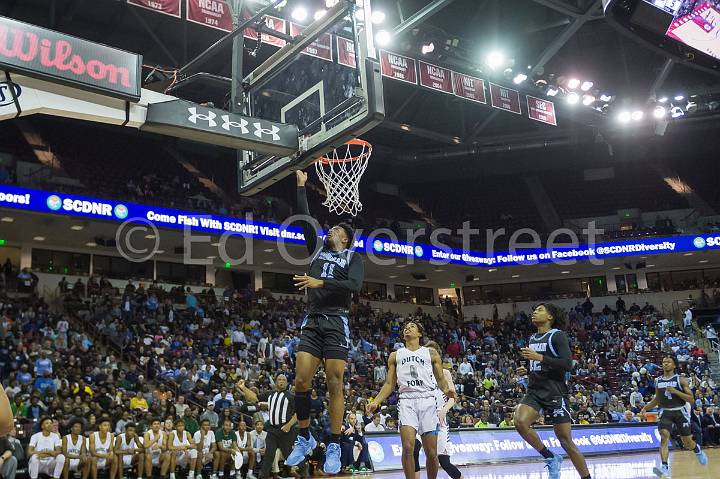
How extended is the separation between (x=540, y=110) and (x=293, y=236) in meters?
9.85

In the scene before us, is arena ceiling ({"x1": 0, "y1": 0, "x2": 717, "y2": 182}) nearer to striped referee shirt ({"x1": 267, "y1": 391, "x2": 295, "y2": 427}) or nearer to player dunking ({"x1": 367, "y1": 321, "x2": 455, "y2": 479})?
striped referee shirt ({"x1": 267, "y1": 391, "x2": 295, "y2": 427})

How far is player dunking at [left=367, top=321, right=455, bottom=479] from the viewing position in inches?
274

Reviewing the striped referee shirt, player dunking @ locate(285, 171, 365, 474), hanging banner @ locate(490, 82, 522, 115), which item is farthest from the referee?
hanging banner @ locate(490, 82, 522, 115)

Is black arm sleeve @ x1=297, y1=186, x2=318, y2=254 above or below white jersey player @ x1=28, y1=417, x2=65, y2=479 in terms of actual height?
above

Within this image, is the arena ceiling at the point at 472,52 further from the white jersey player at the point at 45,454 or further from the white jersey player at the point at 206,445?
the white jersey player at the point at 45,454

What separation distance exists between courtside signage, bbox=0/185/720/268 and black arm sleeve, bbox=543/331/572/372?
16.5m

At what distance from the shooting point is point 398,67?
19.3 m

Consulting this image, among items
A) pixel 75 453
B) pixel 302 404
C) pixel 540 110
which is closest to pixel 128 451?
pixel 75 453

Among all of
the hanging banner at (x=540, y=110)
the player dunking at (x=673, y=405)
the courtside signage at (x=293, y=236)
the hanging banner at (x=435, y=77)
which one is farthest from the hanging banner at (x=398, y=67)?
the player dunking at (x=673, y=405)

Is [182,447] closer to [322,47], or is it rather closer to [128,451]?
[128,451]

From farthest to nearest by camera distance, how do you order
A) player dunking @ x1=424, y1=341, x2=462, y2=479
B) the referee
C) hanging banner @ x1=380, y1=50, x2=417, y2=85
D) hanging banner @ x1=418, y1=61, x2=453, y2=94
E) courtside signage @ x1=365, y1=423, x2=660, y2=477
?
hanging banner @ x1=418, y1=61, x2=453, y2=94
hanging banner @ x1=380, y1=50, x2=417, y2=85
courtside signage @ x1=365, y1=423, x2=660, y2=477
the referee
player dunking @ x1=424, y1=341, x2=462, y2=479

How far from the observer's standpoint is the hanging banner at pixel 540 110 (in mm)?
22719

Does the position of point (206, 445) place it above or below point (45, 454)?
below

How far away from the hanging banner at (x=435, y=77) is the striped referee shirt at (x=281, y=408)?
485 inches
